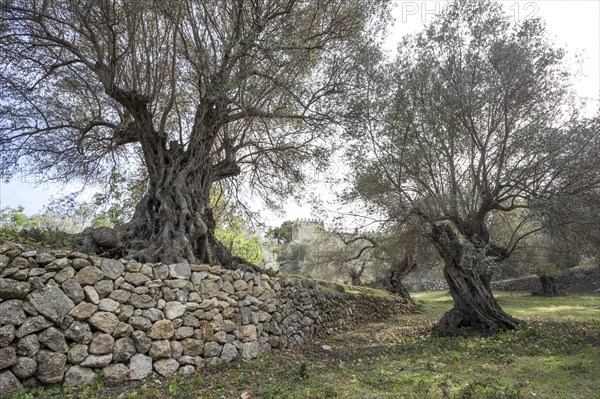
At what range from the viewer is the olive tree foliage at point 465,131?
374 inches

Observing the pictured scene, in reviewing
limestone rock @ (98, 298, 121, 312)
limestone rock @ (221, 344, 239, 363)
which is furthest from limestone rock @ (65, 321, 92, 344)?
limestone rock @ (221, 344, 239, 363)

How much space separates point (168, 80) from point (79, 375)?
7.30 metres

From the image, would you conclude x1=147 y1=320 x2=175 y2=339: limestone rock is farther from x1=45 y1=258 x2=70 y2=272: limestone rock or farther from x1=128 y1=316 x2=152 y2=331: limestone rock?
x1=45 y1=258 x2=70 y2=272: limestone rock

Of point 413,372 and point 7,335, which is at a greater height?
point 7,335

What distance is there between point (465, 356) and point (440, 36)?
8.38 metres

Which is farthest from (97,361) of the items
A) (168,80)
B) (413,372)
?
(168,80)

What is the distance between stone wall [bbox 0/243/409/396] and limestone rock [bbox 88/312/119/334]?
1cm

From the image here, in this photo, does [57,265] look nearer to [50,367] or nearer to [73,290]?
[73,290]

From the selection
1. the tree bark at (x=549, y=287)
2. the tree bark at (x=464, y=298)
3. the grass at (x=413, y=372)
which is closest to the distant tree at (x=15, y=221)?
the grass at (x=413, y=372)

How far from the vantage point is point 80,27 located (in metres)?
7.73

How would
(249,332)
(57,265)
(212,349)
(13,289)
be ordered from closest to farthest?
1. (13,289)
2. (57,265)
3. (212,349)
4. (249,332)

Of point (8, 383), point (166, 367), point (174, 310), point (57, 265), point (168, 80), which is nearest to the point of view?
point (8, 383)

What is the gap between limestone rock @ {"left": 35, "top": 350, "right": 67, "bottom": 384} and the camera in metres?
4.82

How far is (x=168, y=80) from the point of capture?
31.6 ft
